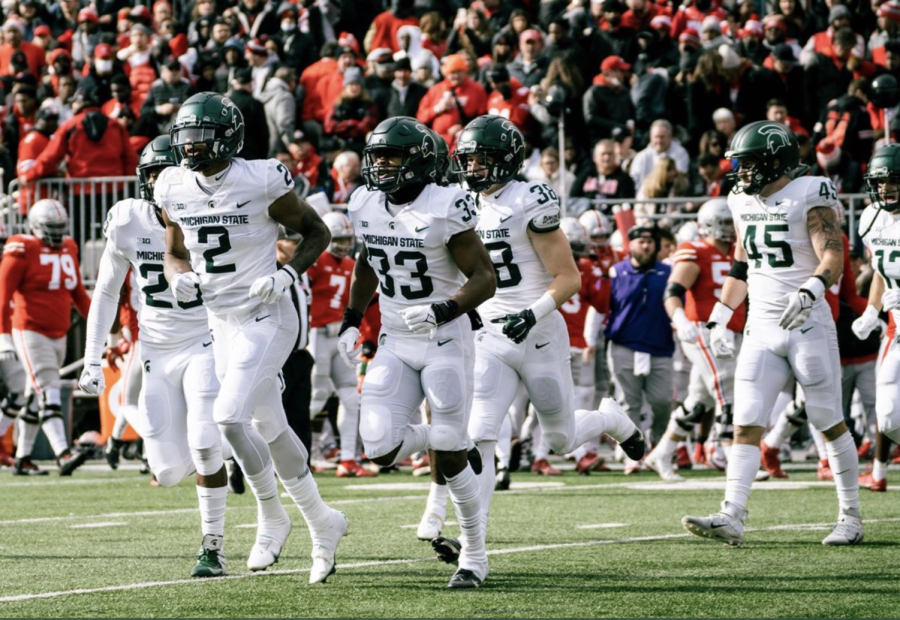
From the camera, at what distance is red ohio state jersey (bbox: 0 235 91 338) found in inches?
476

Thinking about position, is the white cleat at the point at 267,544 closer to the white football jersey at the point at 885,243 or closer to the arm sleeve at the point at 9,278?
the white football jersey at the point at 885,243

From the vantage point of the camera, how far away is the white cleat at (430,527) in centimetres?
731

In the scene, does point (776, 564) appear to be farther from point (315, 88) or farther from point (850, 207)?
point (315, 88)

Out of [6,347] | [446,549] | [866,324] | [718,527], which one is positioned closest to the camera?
[446,549]

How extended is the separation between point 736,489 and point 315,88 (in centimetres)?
1023

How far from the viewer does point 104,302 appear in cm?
726

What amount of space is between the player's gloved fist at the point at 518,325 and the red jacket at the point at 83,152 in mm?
9711

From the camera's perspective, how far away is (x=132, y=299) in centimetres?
1036

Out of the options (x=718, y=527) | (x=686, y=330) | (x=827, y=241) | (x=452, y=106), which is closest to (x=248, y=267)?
(x=718, y=527)

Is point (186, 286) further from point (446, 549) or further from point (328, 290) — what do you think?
point (328, 290)

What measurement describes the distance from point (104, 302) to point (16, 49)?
12338 mm

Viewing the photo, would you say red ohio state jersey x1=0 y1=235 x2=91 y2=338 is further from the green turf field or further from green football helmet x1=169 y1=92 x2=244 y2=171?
green football helmet x1=169 y1=92 x2=244 y2=171

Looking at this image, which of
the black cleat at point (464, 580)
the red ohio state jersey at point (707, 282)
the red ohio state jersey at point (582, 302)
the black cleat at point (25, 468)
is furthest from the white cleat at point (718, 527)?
the black cleat at point (25, 468)

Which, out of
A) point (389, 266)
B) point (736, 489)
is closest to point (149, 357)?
point (389, 266)
